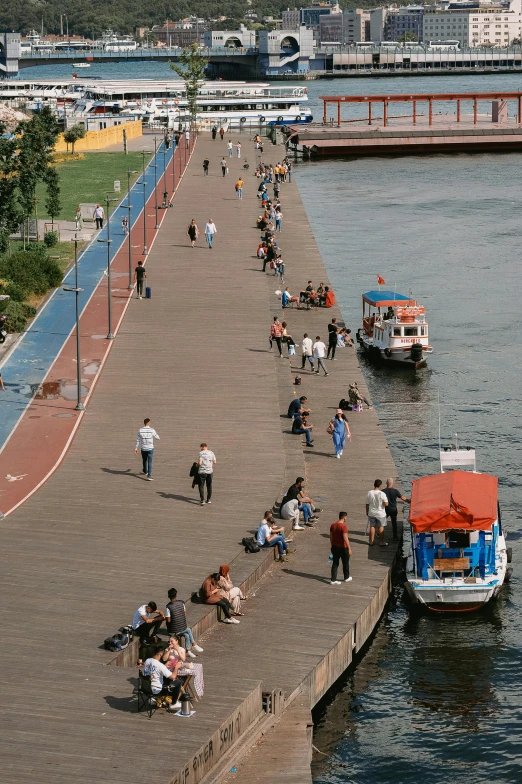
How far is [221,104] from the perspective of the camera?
17075 cm

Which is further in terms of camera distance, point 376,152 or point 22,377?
point 376,152

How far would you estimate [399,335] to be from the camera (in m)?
55.8

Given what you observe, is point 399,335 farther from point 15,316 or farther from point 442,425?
point 15,316

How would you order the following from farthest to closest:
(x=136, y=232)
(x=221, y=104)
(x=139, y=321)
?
(x=221, y=104) < (x=136, y=232) < (x=139, y=321)

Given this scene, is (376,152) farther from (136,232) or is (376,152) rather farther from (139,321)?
(139,321)

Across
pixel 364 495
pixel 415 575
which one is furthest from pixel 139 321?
pixel 415 575

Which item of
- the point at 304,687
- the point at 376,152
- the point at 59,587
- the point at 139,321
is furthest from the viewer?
the point at 376,152

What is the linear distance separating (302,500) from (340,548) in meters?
3.63

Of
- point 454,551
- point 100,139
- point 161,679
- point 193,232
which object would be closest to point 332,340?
point 454,551

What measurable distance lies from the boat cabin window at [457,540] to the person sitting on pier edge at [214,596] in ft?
20.2

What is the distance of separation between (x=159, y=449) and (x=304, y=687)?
13090mm

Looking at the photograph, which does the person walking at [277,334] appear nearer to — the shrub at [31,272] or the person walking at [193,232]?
the shrub at [31,272]

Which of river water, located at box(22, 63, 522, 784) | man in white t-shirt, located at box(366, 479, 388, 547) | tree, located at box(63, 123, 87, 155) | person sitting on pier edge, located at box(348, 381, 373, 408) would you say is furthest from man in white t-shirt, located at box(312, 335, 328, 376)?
tree, located at box(63, 123, 87, 155)

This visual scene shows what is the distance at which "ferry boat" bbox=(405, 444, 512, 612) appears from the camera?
30.7m
